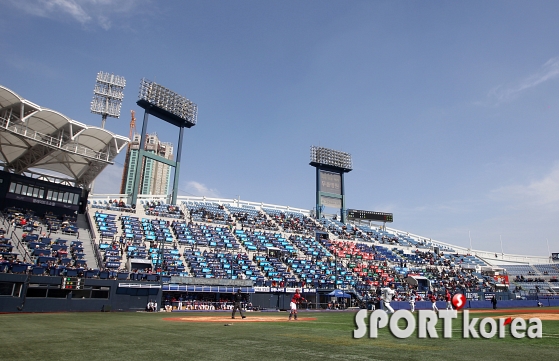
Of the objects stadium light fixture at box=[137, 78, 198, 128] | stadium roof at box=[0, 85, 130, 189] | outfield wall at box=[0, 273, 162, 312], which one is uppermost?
stadium light fixture at box=[137, 78, 198, 128]

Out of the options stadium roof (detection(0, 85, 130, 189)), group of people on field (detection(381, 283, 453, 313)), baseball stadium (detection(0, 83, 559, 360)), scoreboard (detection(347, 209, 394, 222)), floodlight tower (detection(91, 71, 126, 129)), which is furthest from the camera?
scoreboard (detection(347, 209, 394, 222))

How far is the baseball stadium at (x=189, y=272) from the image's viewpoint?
10.4 meters

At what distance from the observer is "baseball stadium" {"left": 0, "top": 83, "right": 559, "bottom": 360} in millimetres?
10352

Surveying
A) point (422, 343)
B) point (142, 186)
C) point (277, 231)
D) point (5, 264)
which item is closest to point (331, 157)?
point (277, 231)

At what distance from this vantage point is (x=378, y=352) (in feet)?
28.0

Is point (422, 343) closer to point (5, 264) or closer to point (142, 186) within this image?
point (5, 264)

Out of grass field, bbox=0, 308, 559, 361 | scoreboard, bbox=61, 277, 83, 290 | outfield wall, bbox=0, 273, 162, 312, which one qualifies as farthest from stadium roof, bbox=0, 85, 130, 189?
grass field, bbox=0, 308, 559, 361

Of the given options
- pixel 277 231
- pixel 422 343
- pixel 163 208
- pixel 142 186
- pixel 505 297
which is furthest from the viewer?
pixel 142 186

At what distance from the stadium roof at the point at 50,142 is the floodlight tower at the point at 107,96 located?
13799mm

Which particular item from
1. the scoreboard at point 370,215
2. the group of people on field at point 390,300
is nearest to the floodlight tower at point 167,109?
the scoreboard at point 370,215

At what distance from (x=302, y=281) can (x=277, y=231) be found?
1504 cm

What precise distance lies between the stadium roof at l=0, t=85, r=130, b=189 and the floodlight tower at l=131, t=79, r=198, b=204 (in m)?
10.9

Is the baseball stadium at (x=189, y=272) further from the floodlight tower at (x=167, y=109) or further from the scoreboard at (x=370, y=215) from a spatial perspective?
the scoreboard at (x=370, y=215)

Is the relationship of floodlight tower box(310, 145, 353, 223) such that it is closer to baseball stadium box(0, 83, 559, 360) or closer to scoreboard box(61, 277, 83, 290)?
baseball stadium box(0, 83, 559, 360)
